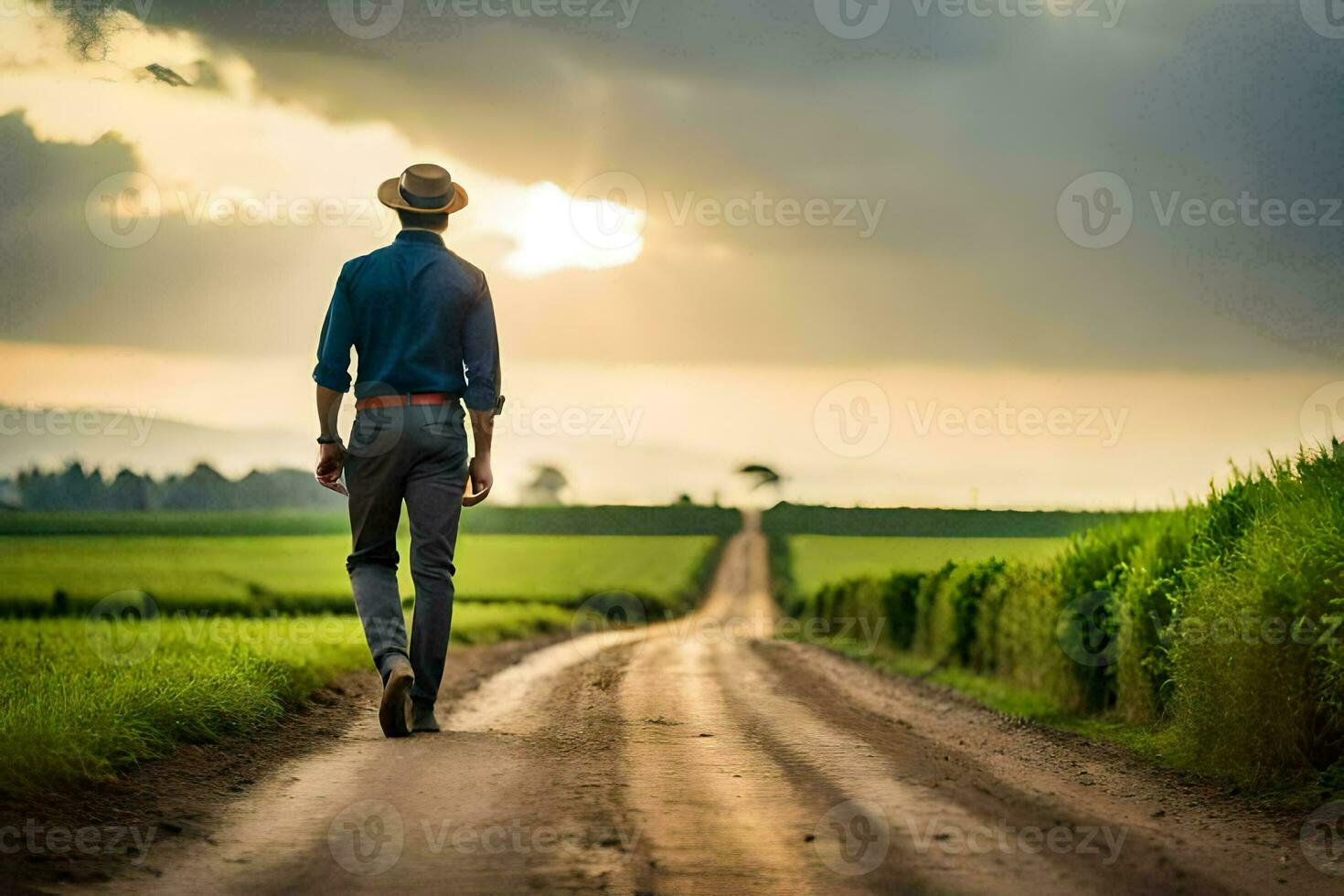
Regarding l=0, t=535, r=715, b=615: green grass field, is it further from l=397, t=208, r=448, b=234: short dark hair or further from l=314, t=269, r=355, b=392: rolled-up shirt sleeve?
l=397, t=208, r=448, b=234: short dark hair

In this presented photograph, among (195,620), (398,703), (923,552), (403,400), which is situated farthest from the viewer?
(923,552)

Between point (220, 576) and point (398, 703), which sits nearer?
point (398, 703)

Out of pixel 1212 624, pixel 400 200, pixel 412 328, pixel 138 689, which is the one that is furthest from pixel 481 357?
pixel 1212 624

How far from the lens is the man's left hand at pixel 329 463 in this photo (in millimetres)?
7555

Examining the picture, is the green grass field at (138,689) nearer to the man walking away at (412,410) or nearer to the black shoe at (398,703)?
the black shoe at (398,703)

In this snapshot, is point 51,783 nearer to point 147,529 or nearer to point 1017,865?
point 1017,865

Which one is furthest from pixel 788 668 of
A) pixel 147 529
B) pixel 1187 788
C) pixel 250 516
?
pixel 250 516

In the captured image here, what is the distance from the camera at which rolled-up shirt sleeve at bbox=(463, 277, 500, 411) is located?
7508mm

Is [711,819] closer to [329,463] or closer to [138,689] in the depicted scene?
[329,463]

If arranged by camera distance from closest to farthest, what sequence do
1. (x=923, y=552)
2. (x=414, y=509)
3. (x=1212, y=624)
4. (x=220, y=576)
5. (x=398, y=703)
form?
(x=398, y=703)
(x=414, y=509)
(x=1212, y=624)
(x=923, y=552)
(x=220, y=576)

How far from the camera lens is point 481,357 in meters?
7.54

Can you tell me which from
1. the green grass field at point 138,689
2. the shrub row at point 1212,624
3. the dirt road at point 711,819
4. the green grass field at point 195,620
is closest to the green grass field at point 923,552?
the shrub row at point 1212,624

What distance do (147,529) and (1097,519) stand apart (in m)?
30.2

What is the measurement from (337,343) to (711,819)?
154 inches
